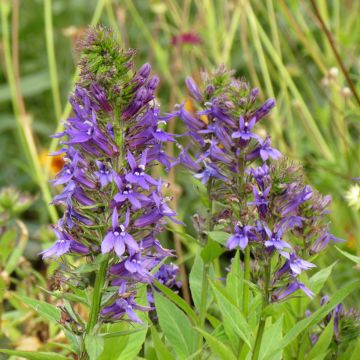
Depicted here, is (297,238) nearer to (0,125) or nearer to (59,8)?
(0,125)

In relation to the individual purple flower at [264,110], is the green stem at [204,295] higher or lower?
lower

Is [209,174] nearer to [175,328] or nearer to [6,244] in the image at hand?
[175,328]

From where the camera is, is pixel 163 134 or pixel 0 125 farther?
pixel 0 125

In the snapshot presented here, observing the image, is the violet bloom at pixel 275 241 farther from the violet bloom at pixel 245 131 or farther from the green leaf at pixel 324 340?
the green leaf at pixel 324 340

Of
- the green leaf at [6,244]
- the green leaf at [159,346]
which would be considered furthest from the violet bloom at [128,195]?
the green leaf at [6,244]

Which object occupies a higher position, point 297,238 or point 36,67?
point 36,67

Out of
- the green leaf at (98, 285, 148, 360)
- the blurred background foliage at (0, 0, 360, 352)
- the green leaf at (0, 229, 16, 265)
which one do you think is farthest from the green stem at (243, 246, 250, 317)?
the green leaf at (0, 229, 16, 265)

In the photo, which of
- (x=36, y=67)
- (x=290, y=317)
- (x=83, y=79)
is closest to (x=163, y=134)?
(x=83, y=79)
